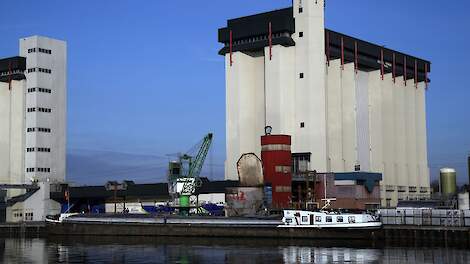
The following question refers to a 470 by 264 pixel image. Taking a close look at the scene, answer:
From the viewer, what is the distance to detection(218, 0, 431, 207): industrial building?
137500mm

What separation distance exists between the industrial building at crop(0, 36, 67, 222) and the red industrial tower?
184 feet

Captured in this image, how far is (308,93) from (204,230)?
1790 inches

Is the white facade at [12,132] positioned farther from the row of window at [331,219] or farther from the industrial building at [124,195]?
the row of window at [331,219]

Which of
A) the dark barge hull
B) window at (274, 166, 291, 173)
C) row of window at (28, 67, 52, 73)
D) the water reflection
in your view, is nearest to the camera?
the water reflection

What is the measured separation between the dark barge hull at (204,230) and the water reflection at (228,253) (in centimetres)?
214

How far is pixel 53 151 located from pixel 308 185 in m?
63.2

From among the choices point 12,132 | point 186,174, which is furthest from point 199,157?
point 12,132

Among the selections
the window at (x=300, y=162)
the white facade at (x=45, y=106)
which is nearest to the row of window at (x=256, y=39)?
the window at (x=300, y=162)

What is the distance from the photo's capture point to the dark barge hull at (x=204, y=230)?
9238 centimetres

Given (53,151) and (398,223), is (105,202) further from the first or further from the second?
(398,223)

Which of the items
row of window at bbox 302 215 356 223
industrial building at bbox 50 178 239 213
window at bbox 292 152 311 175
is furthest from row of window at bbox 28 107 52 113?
row of window at bbox 302 215 356 223

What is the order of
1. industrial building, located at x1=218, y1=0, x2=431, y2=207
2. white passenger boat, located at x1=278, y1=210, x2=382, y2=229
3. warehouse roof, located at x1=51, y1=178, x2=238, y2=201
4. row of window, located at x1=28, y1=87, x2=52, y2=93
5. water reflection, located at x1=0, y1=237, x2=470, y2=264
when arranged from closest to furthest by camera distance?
water reflection, located at x1=0, y1=237, x2=470, y2=264 < white passenger boat, located at x1=278, y1=210, x2=382, y2=229 < industrial building, located at x1=218, y1=0, x2=431, y2=207 < warehouse roof, located at x1=51, y1=178, x2=238, y2=201 < row of window, located at x1=28, y1=87, x2=52, y2=93

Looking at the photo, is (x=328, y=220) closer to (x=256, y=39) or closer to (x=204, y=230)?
(x=204, y=230)

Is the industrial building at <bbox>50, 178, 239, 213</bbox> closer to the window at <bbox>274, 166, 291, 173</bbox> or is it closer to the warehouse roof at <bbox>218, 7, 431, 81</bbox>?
the window at <bbox>274, 166, 291, 173</bbox>
